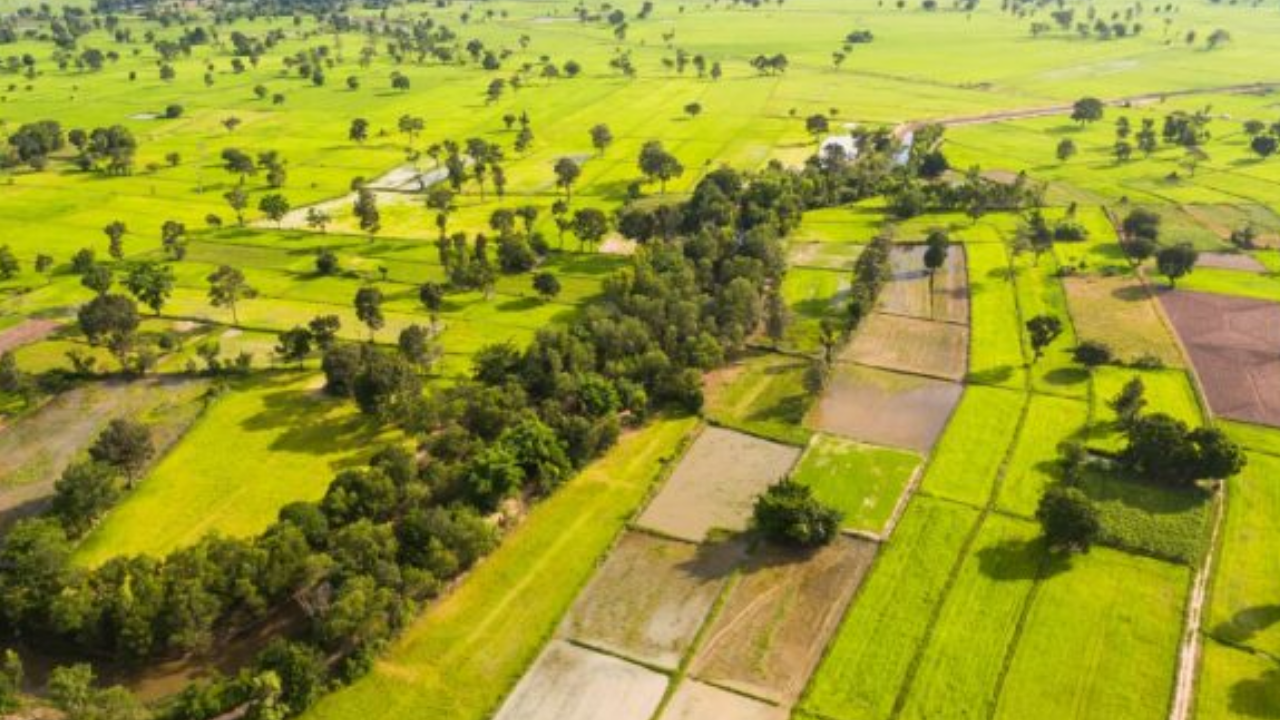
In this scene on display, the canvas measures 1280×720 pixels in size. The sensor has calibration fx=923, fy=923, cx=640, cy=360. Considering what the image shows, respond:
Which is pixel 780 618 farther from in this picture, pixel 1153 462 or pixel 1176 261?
pixel 1176 261

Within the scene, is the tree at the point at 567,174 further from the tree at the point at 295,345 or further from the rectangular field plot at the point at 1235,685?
the rectangular field plot at the point at 1235,685

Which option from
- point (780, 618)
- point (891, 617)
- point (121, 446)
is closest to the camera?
point (891, 617)

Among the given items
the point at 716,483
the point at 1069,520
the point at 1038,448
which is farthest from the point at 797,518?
the point at 1038,448

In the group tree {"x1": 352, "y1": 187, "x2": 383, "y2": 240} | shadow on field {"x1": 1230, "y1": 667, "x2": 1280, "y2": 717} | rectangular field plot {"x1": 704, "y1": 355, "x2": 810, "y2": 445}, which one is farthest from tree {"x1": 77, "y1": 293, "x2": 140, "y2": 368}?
shadow on field {"x1": 1230, "y1": 667, "x2": 1280, "y2": 717}

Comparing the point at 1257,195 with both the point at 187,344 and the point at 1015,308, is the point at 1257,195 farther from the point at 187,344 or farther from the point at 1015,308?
the point at 187,344

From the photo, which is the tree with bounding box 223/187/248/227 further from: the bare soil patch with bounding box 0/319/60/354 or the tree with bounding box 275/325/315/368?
the tree with bounding box 275/325/315/368

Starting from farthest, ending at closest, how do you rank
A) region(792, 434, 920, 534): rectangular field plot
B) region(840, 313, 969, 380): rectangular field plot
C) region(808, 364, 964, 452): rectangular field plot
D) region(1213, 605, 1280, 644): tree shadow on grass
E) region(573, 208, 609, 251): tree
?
1. region(573, 208, 609, 251): tree
2. region(840, 313, 969, 380): rectangular field plot
3. region(808, 364, 964, 452): rectangular field plot
4. region(792, 434, 920, 534): rectangular field plot
5. region(1213, 605, 1280, 644): tree shadow on grass

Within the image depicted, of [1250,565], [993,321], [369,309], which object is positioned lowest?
[1250,565]

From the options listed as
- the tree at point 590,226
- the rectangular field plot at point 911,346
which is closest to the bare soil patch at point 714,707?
the rectangular field plot at point 911,346
